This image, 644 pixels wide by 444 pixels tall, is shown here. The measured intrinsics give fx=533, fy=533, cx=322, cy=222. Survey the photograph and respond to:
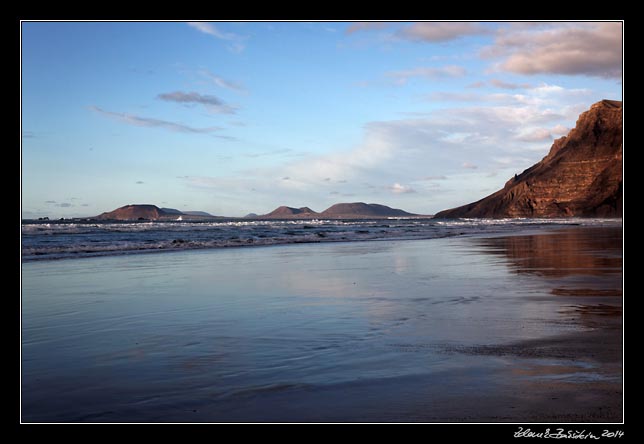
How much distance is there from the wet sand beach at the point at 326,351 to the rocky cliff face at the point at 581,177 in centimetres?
12957

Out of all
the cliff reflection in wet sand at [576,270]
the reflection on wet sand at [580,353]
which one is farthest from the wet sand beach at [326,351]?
the cliff reflection in wet sand at [576,270]

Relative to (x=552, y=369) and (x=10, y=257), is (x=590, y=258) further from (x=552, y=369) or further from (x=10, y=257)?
(x=10, y=257)

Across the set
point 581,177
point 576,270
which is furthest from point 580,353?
point 581,177

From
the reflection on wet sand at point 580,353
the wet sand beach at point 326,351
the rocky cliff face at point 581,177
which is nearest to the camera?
the wet sand beach at point 326,351

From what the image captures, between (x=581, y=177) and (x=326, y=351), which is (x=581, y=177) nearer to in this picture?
(x=581, y=177)

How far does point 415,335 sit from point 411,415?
2217mm

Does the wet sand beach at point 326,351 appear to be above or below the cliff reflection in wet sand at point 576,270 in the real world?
below

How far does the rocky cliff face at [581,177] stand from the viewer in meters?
129

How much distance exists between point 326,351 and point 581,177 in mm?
150375

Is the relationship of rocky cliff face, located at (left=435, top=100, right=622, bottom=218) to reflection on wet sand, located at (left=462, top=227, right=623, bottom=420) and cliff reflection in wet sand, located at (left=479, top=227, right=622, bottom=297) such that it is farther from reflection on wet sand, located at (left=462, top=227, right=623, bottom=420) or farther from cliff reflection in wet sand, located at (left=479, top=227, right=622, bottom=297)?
reflection on wet sand, located at (left=462, top=227, right=623, bottom=420)

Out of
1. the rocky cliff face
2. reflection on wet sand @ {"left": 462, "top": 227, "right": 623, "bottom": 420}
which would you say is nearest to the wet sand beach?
reflection on wet sand @ {"left": 462, "top": 227, "right": 623, "bottom": 420}

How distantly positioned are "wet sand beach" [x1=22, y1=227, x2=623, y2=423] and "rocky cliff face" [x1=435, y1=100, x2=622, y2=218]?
425 feet

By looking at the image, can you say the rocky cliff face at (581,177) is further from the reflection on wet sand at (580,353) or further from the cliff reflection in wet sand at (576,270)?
the reflection on wet sand at (580,353)

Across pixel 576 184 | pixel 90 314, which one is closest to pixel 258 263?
pixel 90 314
